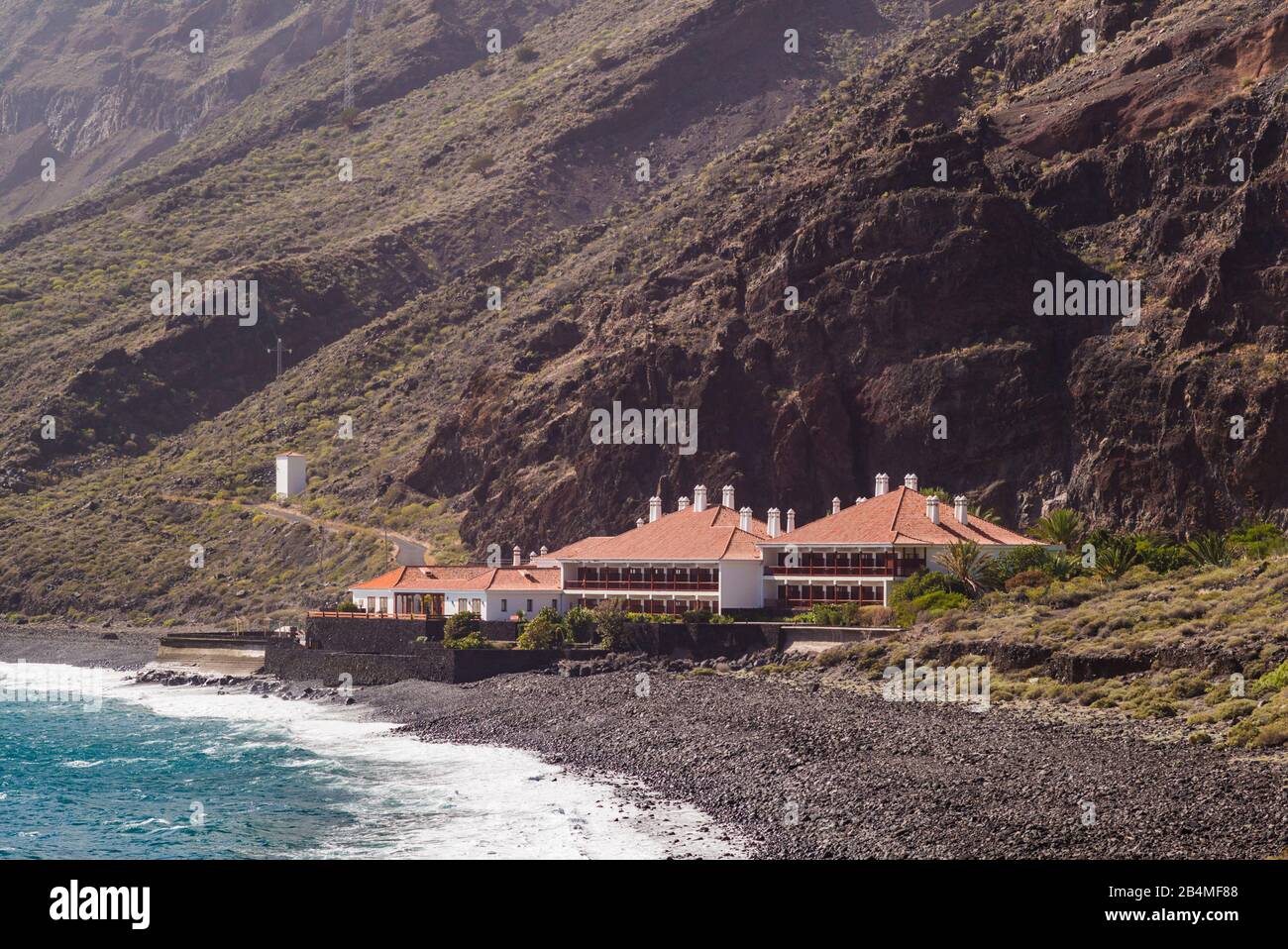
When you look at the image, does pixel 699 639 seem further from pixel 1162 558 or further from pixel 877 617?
pixel 1162 558

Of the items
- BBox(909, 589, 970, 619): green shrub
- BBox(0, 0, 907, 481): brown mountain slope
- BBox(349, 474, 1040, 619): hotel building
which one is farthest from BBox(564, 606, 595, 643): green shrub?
BBox(0, 0, 907, 481): brown mountain slope

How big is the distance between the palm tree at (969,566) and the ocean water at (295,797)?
68.9ft

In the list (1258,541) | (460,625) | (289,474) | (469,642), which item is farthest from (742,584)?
(289,474)

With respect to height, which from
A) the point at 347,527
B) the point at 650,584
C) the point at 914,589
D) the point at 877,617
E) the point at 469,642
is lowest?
the point at 469,642

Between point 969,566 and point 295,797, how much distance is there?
28835mm

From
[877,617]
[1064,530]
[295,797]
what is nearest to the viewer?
[295,797]

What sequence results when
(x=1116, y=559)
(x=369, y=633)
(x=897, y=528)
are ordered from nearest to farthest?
(x=1116, y=559), (x=897, y=528), (x=369, y=633)

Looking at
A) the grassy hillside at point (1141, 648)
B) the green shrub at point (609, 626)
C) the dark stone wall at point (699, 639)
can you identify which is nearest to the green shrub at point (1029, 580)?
the grassy hillside at point (1141, 648)

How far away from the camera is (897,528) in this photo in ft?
207

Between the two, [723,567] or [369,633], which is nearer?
[723,567]

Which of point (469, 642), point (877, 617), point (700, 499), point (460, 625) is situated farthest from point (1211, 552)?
point (460, 625)

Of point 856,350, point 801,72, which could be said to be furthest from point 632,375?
point 801,72

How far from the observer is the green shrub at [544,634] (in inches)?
2493

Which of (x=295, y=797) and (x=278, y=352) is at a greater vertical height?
(x=278, y=352)
